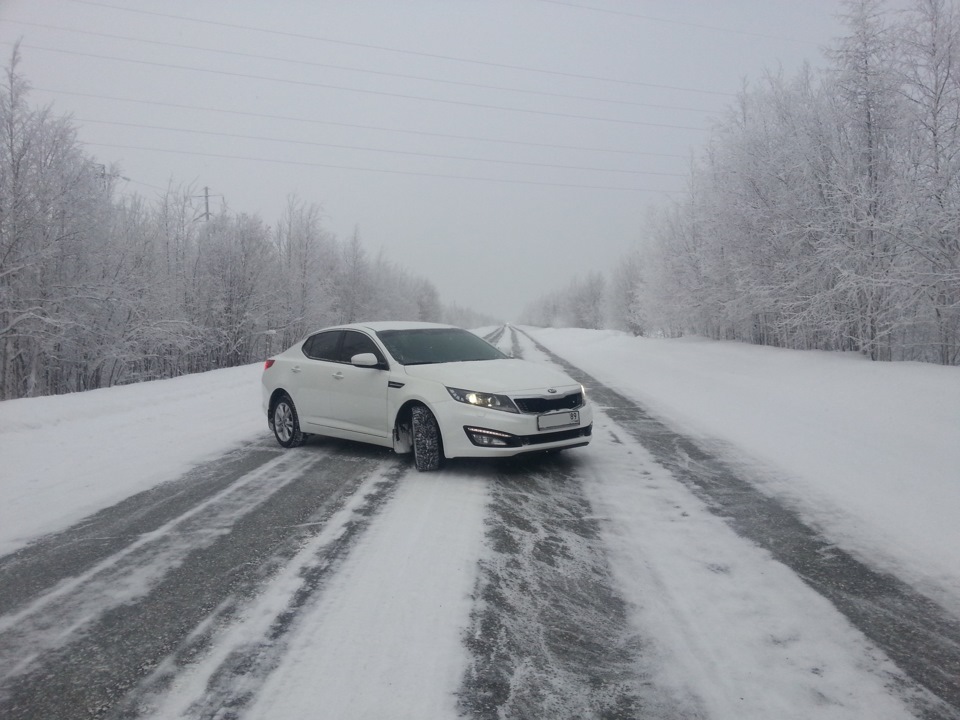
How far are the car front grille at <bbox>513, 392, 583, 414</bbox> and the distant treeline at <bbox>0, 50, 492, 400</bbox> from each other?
566 inches

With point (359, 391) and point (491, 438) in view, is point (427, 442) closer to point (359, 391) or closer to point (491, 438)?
point (491, 438)

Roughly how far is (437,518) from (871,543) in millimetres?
2990

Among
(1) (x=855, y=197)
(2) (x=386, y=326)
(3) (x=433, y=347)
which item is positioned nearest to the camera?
(3) (x=433, y=347)

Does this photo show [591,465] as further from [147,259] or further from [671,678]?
[147,259]

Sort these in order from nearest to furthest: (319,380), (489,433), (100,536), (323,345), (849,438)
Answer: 1. (100,536)
2. (489,433)
3. (319,380)
4. (323,345)
5. (849,438)

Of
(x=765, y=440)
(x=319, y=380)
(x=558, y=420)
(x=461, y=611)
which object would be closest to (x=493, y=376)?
(x=558, y=420)

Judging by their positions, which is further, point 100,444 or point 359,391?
point 100,444

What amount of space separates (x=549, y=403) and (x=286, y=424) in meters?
3.57

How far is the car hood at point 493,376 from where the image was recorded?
6047 mm

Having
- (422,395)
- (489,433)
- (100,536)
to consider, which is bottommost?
(100,536)

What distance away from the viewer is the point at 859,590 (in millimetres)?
3373

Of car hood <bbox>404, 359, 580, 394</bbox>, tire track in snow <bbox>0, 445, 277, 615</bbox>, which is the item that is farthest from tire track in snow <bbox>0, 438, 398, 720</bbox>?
car hood <bbox>404, 359, 580, 394</bbox>

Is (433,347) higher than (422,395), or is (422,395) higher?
(433,347)

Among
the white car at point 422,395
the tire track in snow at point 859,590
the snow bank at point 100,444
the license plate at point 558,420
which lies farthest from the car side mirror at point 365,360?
the tire track in snow at point 859,590
